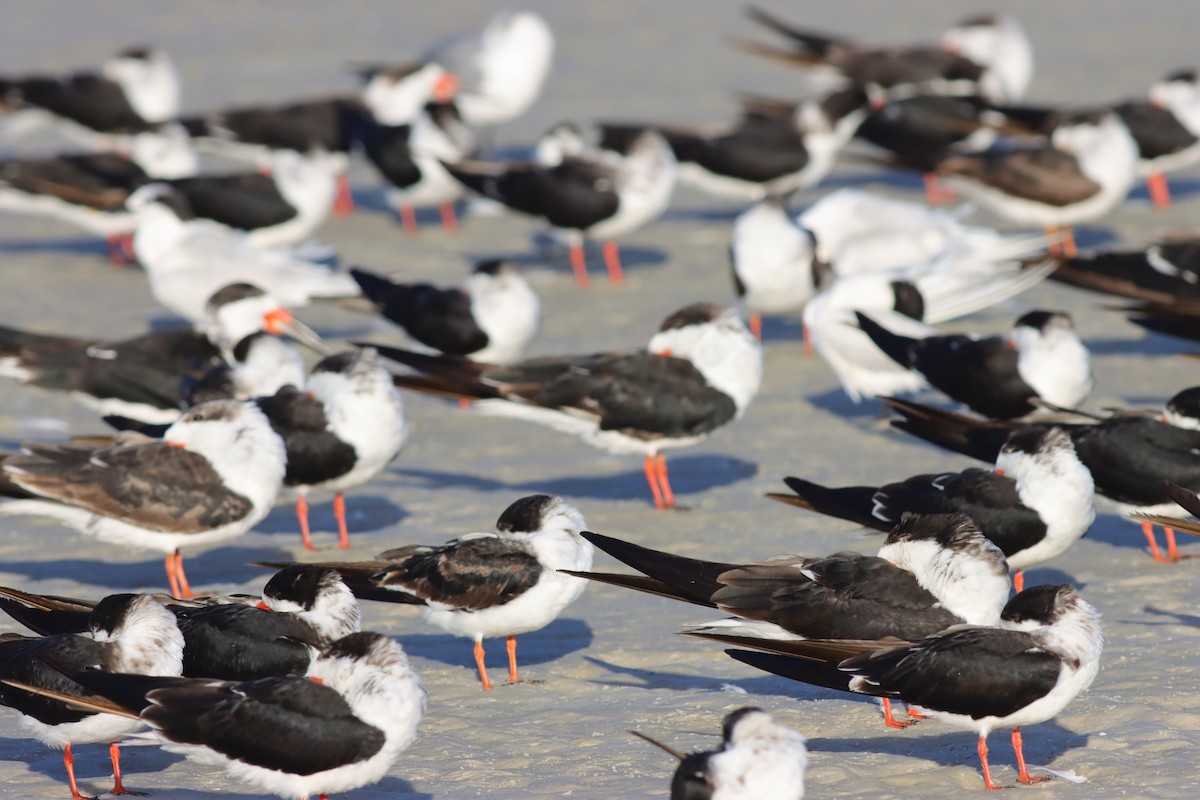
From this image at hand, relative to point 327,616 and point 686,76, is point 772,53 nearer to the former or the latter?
point 686,76

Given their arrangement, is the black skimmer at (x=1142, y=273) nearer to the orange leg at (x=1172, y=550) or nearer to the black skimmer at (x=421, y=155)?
the orange leg at (x=1172, y=550)

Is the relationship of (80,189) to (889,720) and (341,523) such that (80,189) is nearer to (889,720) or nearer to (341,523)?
(341,523)

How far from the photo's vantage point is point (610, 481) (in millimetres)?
8438

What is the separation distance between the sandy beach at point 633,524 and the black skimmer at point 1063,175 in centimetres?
78

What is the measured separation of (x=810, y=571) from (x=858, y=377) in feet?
12.8

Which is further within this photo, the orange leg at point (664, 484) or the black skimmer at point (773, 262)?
the black skimmer at point (773, 262)

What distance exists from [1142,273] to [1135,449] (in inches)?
111

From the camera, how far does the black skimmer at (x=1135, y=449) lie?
6.68m

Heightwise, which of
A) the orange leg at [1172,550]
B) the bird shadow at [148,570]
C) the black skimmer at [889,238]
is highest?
the black skimmer at [889,238]

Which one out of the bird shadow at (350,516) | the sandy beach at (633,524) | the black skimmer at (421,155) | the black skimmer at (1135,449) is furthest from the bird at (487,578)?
the black skimmer at (421,155)

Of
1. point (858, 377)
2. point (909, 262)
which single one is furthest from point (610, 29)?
point (858, 377)

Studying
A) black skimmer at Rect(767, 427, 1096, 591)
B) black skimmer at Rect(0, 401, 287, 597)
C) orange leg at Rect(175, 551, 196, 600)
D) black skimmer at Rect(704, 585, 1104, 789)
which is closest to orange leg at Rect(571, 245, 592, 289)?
black skimmer at Rect(0, 401, 287, 597)

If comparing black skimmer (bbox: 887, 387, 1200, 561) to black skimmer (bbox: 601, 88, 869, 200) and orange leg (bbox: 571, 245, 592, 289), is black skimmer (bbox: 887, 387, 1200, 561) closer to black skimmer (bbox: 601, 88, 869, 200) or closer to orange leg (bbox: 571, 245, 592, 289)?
orange leg (bbox: 571, 245, 592, 289)

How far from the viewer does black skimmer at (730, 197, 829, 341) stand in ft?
33.8
